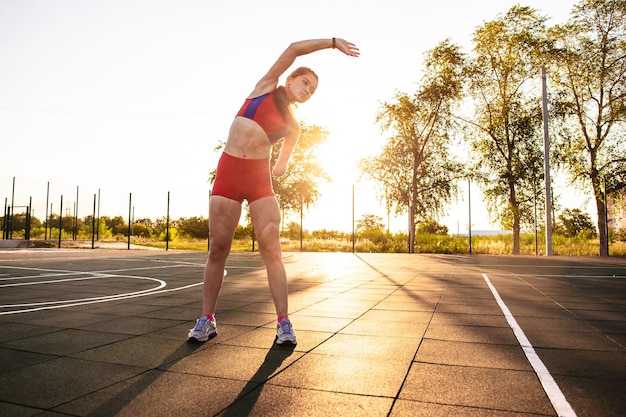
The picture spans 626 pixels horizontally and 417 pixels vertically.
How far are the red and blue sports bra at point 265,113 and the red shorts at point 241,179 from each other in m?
0.22

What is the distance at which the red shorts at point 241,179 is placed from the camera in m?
2.75

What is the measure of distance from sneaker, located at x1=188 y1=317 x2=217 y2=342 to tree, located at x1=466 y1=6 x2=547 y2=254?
19.2 meters

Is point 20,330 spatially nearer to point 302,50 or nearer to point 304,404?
point 304,404

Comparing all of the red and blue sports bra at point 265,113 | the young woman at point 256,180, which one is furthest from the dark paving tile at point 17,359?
the red and blue sports bra at point 265,113

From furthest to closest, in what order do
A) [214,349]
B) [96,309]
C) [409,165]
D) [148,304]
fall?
[409,165] < [148,304] < [96,309] < [214,349]

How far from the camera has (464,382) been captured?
6.31 feet

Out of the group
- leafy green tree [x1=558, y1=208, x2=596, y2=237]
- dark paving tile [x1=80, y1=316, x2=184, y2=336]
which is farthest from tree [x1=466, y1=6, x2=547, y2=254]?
dark paving tile [x1=80, y1=316, x2=184, y2=336]

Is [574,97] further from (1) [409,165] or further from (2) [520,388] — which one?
(2) [520,388]

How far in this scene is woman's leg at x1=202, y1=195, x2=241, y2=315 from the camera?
276cm

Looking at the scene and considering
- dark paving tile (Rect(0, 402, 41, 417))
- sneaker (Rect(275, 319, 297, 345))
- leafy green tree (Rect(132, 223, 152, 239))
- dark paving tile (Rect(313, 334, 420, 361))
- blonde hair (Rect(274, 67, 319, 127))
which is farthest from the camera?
leafy green tree (Rect(132, 223, 152, 239))

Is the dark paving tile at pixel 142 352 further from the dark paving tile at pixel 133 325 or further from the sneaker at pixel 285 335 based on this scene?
the sneaker at pixel 285 335

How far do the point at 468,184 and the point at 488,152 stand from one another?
1.72 m

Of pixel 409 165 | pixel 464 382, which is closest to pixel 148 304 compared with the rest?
pixel 464 382

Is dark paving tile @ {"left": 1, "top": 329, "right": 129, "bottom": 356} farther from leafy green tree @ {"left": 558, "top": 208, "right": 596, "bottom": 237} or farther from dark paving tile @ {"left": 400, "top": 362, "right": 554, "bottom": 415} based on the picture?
leafy green tree @ {"left": 558, "top": 208, "right": 596, "bottom": 237}
